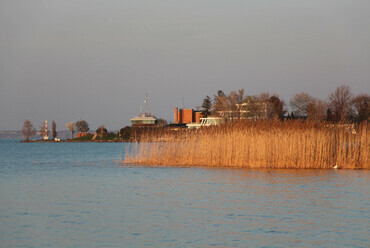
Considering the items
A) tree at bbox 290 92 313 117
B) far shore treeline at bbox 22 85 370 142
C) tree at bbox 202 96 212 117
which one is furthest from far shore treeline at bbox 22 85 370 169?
tree at bbox 202 96 212 117

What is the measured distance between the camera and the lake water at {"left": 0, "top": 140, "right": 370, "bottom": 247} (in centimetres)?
1140

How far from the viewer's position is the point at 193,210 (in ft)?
49.2

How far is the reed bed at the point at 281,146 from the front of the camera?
24781 millimetres

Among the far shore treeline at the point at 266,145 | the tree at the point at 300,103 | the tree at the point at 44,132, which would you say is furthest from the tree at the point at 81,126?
the far shore treeline at the point at 266,145

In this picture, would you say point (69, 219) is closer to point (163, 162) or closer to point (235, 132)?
point (235, 132)

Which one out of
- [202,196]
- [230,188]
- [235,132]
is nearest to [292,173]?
[235,132]

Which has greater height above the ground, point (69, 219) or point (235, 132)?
point (235, 132)

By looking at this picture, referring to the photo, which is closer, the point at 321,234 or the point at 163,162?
the point at 321,234

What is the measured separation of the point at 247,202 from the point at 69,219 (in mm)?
5654

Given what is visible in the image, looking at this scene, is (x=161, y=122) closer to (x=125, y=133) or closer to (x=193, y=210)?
(x=125, y=133)

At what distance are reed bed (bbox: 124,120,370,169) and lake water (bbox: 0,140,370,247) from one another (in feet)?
3.07

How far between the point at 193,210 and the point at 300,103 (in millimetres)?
82724

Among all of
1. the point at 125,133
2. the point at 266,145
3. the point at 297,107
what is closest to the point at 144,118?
the point at 125,133

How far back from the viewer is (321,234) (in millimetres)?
11836
